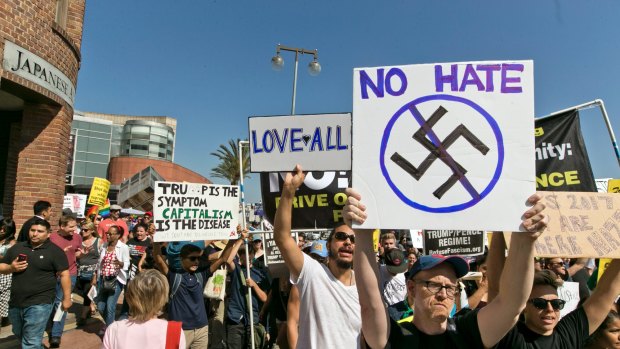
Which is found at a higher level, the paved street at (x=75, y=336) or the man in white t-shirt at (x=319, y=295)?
the man in white t-shirt at (x=319, y=295)

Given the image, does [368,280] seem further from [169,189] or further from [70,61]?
[70,61]

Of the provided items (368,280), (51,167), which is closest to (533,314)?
(368,280)

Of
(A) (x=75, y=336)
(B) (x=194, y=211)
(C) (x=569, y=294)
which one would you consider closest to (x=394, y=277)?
(C) (x=569, y=294)

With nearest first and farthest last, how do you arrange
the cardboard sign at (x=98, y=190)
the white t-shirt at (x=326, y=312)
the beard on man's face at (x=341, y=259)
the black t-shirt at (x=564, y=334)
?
the black t-shirt at (x=564, y=334) → the white t-shirt at (x=326, y=312) → the beard on man's face at (x=341, y=259) → the cardboard sign at (x=98, y=190)

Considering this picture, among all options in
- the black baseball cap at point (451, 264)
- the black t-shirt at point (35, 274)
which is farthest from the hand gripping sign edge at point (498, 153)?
the black t-shirt at point (35, 274)

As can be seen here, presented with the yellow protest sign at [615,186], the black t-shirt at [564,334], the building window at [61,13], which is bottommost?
the black t-shirt at [564,334]

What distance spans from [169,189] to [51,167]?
5.70m

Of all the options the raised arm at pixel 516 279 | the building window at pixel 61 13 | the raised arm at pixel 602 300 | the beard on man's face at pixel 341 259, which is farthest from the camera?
the building window at pixel 61 13

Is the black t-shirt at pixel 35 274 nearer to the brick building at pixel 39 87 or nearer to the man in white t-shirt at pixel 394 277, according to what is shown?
Answer: the man in white t-shirt at pixel 394 277

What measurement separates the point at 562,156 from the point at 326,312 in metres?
3.25

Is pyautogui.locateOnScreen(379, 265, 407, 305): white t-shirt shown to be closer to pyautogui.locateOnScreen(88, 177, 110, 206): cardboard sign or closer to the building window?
the building window

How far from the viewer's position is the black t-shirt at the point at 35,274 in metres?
4.77

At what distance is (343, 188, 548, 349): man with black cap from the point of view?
1.79 m

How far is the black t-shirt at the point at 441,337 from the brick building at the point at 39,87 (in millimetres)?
9078
